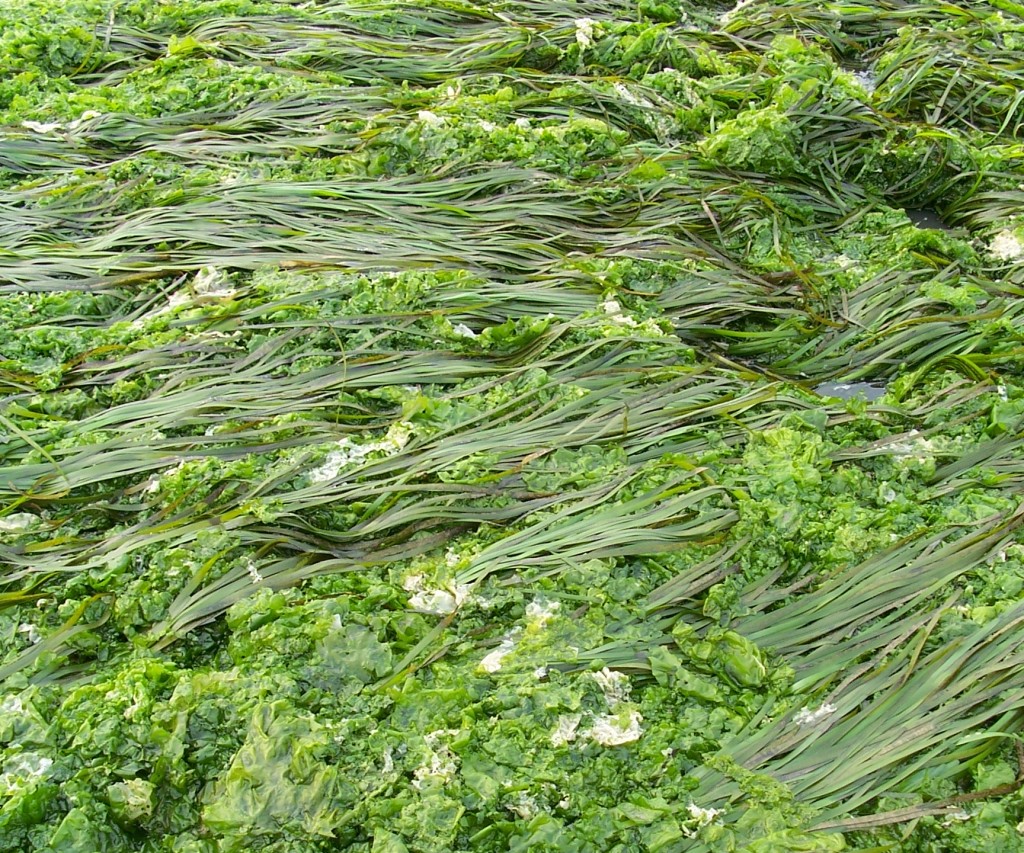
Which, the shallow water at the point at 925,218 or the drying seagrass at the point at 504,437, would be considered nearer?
the drying seagrass at the point at 504,437

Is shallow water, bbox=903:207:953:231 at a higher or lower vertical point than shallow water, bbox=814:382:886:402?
higher

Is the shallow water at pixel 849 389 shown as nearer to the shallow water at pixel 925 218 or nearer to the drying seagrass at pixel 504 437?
the drying seagrass at pixel 504 437

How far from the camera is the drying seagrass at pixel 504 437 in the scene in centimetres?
155

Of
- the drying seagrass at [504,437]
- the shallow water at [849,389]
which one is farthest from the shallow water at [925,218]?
the shallow water at [849,389]

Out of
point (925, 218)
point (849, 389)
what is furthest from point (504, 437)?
point (925, 218)

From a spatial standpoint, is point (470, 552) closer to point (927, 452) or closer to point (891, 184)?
point (927, 452)

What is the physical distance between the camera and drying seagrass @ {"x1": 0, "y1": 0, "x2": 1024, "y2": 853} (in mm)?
1555

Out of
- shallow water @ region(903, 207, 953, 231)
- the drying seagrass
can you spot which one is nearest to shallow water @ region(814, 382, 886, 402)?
the drying seagrass

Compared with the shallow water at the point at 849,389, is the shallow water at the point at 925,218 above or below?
above

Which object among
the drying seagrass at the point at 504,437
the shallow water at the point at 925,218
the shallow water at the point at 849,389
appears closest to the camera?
the drying seagrass at the point at 504,437

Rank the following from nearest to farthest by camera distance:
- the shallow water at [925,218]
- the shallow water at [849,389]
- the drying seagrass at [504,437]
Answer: the drying seagrass at [504,437] < the shallow water at [849,389] < the shallow water at [925,218]

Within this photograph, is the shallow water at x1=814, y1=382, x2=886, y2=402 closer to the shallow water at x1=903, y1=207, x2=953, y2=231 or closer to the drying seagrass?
the drying seagrass

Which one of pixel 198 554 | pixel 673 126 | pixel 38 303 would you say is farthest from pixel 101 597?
pixel 673 126

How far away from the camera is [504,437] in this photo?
2.15 meters
